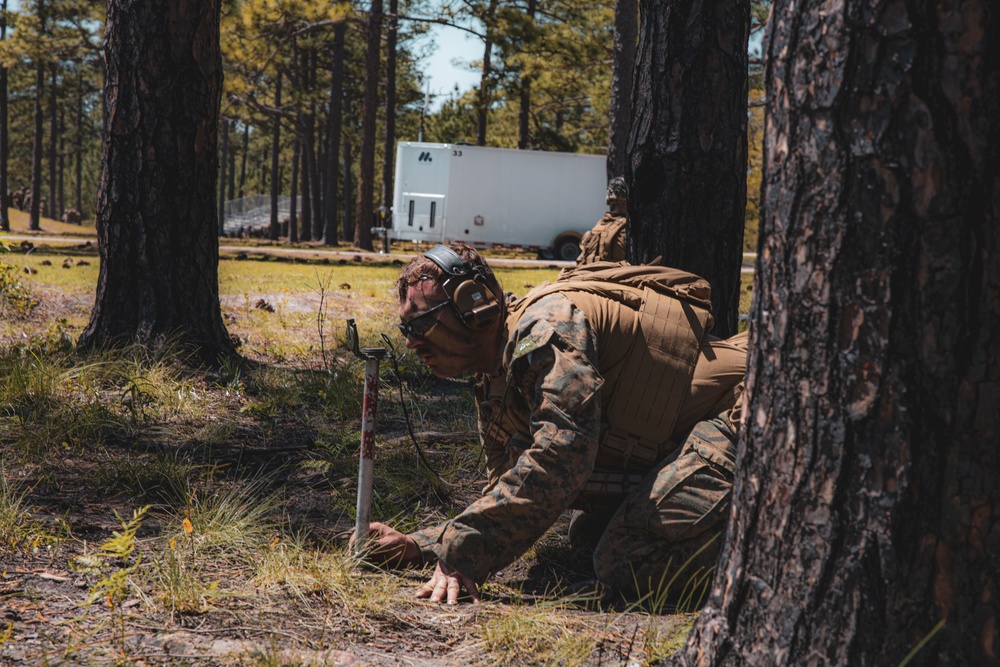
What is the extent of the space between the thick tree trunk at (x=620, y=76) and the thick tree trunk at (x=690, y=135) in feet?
24.0

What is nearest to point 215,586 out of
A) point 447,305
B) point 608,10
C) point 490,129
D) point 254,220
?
point 447,305

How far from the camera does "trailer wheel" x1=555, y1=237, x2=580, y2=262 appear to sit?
27250 millimetres

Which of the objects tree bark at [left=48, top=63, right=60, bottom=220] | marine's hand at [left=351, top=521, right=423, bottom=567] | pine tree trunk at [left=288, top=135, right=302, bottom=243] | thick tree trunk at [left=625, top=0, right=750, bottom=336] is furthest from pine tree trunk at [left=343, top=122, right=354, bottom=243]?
marine's hand at [left=351, top=521, right=423, bottom=567]

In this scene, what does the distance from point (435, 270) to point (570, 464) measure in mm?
760

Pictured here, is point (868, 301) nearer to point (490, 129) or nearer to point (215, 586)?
point (215, 586)

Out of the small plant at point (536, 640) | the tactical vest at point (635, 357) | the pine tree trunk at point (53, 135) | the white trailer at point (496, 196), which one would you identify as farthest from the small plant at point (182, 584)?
the pine tree trunk at point (53, 135)

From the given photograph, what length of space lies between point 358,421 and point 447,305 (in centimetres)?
232

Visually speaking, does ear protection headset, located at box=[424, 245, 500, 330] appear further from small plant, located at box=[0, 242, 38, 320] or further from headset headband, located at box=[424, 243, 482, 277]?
small plant, located at box=[0, 242, 38, 320]

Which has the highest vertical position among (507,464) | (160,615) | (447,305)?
(447,305)

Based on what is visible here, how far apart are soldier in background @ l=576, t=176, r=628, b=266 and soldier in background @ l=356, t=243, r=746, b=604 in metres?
5.80

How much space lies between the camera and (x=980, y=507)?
6.19 ft

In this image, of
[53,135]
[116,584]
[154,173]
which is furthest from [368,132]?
[53,135]

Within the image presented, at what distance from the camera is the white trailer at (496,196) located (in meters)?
26.4

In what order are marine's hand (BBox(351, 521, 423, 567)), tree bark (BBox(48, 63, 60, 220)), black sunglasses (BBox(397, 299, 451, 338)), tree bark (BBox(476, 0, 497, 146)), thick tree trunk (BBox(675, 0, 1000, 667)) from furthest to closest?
tree bark (BBox(48, 63, 60, 220))
tree bark (BBox(476, 0, 497, 146))
marine's hand (BBox(351, 521, 423, 567))
black sunglasses (BBox(397, 299, 451, 338))
thick tree trunk (BBox(675, 0, 1000, 667))
